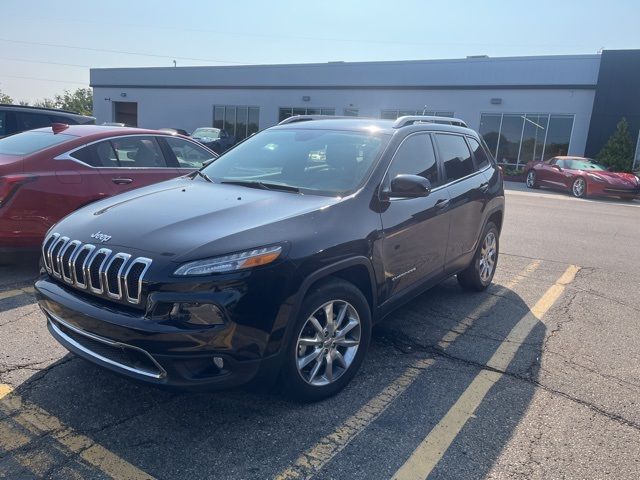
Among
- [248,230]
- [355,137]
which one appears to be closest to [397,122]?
[355,137]

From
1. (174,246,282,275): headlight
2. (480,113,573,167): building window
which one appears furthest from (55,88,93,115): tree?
(174,246,282,275): headlight

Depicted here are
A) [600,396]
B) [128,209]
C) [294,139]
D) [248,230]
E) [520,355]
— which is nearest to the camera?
[248,230]

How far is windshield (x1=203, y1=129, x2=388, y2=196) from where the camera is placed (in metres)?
3.75

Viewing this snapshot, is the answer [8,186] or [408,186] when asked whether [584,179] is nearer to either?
[408,186]

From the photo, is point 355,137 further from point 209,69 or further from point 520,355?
point 209,69

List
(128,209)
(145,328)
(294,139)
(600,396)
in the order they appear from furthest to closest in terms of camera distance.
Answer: (294,139)
(600,396)
(128,209)
(145,328)

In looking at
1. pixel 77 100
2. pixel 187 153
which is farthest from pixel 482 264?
pixel 77 100

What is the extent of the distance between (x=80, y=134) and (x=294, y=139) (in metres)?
2.85

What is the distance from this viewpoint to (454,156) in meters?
4.95

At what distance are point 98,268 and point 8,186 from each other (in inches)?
114

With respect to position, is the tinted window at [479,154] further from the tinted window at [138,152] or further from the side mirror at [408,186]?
the tinted window at [138,152]

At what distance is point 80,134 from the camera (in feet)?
19.2

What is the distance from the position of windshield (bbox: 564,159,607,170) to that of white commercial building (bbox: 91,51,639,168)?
18.9 feet

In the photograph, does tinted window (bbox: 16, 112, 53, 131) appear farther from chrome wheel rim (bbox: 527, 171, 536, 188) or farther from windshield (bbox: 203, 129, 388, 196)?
chrome wheel rim (bbox: 527, 171, 536, 188)
